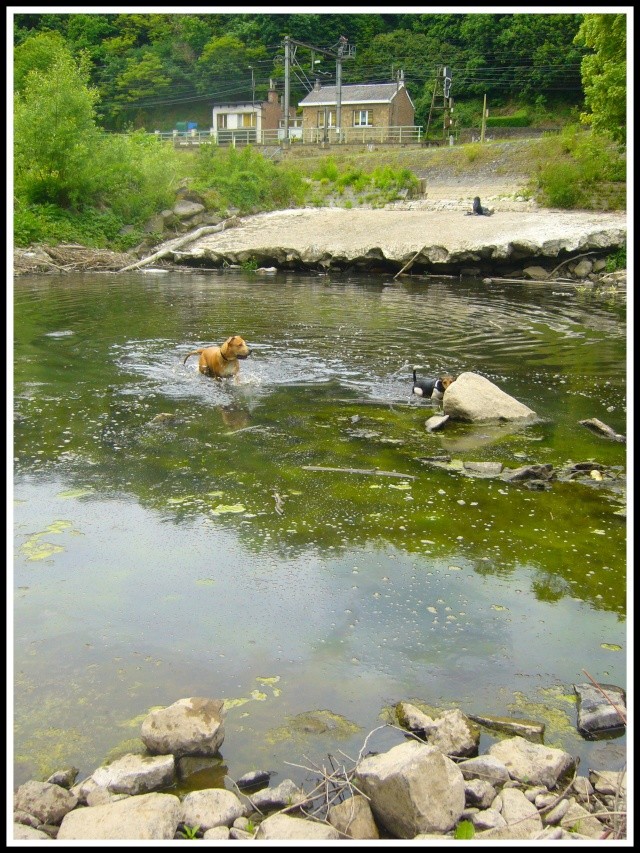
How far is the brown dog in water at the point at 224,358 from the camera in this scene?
38.7 feet

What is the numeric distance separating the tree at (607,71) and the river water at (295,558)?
13908mm

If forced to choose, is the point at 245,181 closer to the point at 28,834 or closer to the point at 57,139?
the point at 57,139

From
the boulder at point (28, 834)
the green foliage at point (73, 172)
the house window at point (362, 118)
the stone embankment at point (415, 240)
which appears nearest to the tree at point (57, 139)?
the green foliage at point (73, 172)

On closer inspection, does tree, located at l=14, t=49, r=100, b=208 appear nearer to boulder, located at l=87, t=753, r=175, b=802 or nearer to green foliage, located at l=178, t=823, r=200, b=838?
boulder, located at l=87, t=753, r=175, b=802

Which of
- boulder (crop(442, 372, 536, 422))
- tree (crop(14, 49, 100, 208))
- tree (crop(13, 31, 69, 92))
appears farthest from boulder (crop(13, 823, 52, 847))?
tree (crop(13, 31, 69, 92))

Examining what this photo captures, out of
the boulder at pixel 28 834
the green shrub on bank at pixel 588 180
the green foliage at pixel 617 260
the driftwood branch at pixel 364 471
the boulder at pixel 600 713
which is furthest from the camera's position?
the green shrub on bank at pixel 588 180

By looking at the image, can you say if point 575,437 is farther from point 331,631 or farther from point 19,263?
point 19,263

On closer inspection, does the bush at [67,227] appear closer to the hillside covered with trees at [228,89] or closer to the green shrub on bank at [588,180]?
the hillside covered with trees at [228,89]

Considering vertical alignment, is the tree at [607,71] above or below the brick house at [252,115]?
below

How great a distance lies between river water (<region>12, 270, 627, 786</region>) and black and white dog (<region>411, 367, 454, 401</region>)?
35 cm

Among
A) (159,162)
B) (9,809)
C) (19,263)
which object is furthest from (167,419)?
(159,162)

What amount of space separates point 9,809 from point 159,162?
37.1 meters

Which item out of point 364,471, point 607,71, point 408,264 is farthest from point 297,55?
point 364,471

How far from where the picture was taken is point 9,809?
9.73 feet
